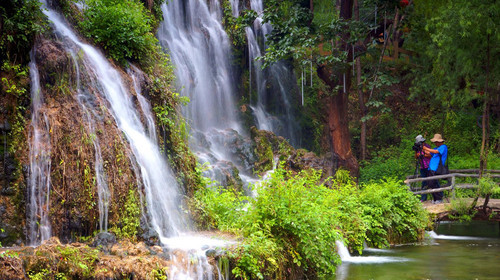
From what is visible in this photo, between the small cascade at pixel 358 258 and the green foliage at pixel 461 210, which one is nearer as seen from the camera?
the small cascade at pixel 358 258

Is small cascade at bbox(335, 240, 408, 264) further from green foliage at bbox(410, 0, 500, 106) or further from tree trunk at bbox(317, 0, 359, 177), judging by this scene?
green foliage at bbox(410, 0, 500, 106)

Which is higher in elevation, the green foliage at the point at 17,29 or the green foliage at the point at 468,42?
the green foliage at the point at 468,42

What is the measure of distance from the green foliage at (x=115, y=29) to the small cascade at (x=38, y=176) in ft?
8.28

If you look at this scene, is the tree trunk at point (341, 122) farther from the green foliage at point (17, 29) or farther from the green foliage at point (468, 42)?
the green foliage at point (17, 29)

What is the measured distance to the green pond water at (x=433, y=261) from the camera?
9648mm

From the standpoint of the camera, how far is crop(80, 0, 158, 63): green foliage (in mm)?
10930

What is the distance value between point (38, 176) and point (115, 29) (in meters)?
4.07

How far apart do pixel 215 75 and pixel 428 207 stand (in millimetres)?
10143

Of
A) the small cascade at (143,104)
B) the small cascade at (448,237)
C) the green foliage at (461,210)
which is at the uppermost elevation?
the small cascade at (143,104)

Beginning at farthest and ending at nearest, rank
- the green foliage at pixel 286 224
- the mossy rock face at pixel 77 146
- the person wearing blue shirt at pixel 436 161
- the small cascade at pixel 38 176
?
the person wearing blue shirt at pixel 436 161 < the mossy rock face at pixel 77 146 < the green foliage at pixel 286 224 < the small cascade at pixel 38 176

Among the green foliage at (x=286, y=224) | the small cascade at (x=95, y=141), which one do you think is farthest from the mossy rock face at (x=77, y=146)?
the green foliage at (x=286, y=224)

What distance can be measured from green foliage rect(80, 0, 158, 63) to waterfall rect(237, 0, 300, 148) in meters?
11.8

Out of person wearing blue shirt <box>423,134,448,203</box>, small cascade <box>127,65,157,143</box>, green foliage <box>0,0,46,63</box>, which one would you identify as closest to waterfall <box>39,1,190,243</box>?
small cascade <box>127,65,157,143</box>

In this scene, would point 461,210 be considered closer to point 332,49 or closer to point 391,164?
point 332,49
